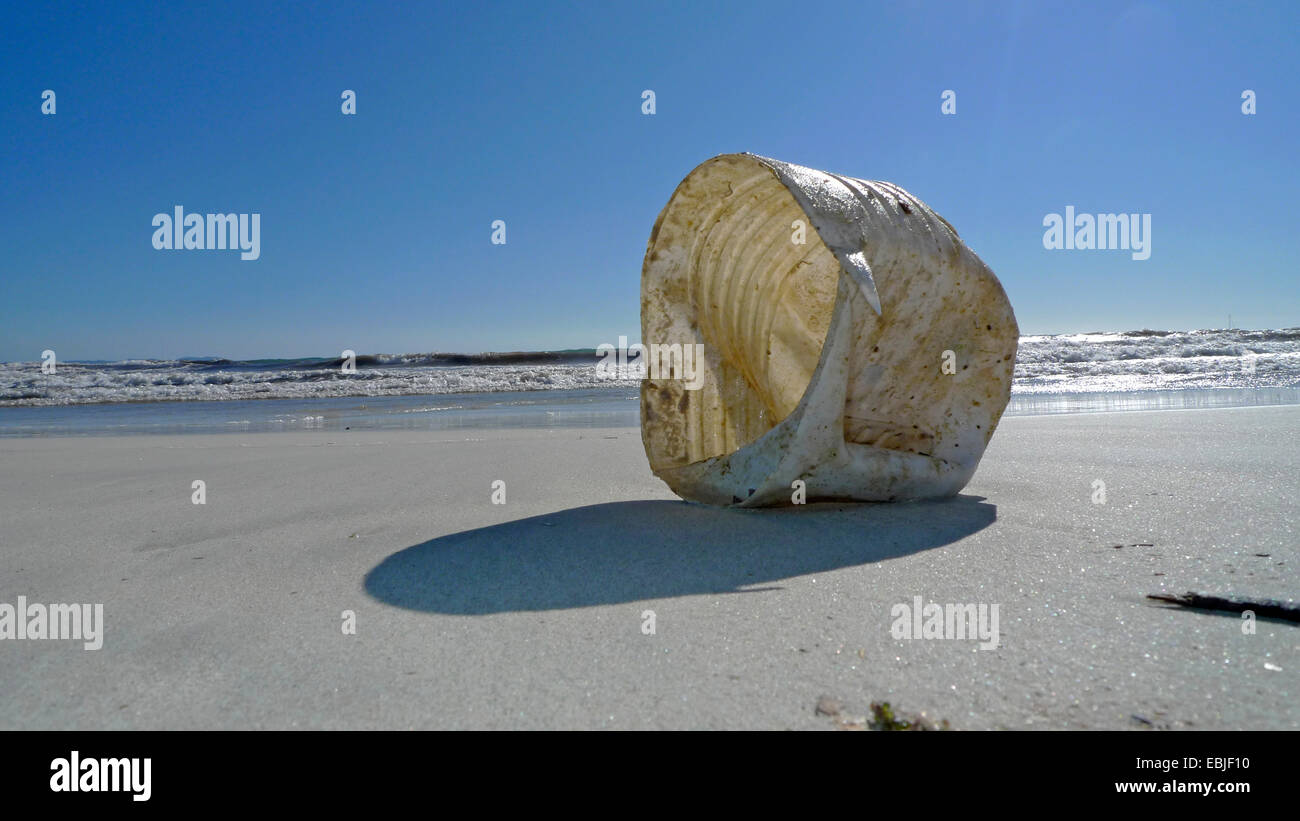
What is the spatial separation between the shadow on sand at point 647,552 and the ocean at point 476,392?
547 cm

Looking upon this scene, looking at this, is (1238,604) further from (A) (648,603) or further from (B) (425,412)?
(B) (425,412)

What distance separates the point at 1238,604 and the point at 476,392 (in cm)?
1689

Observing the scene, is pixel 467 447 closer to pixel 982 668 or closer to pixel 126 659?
pixel 126 659

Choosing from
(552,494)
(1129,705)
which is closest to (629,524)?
(552,494)

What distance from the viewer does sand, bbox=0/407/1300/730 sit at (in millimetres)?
1472

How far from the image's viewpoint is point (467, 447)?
6.38 meters

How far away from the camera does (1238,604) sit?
182 cm

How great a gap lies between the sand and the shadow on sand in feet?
0.04

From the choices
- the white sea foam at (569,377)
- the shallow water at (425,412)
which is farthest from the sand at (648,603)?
the white sea foam at (569,377)

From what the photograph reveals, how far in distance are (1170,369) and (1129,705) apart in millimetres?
17231

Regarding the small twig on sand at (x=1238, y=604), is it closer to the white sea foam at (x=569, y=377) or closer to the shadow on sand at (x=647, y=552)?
the shadow on sand at (x=647, y=552)

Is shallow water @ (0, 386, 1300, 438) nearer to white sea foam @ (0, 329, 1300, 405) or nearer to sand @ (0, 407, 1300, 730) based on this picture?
white sea foam @ (0, 329, 1300, 405)

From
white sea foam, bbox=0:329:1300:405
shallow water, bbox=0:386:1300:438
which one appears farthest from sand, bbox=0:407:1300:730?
white sea foam, bbox=0:329:1300:405

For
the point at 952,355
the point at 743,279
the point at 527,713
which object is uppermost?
the point at 743,279
